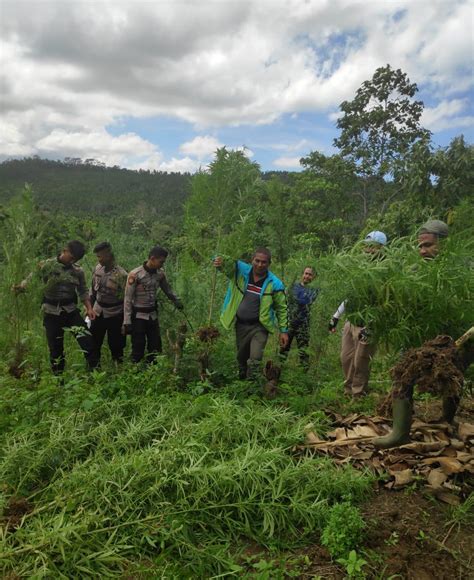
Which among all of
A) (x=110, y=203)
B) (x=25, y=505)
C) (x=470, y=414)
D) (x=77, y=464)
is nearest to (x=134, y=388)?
(x=77, y=464)

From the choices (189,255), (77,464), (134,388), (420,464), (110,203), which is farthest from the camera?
(110,203)

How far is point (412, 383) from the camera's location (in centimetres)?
260

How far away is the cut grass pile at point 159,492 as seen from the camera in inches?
95.1

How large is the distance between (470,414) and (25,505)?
422cm

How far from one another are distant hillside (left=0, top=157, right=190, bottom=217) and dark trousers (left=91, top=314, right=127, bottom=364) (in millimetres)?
59589

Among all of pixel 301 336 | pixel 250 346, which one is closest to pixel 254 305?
pixel 250 346

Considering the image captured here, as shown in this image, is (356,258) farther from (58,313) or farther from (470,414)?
(58,313)

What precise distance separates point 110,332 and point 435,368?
13.2ft

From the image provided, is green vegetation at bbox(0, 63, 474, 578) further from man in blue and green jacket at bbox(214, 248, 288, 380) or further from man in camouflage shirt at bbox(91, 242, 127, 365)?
man in camouflage shirt at bbox(91, 242, 127, 365)

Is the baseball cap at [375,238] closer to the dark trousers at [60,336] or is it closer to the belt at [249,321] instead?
the belt at [249,321]

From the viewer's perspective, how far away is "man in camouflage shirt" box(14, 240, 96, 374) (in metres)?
4.96

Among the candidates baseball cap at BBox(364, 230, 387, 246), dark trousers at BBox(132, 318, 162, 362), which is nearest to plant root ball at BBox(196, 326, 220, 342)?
dark trousers at BBox(132, 318, 162, 362)

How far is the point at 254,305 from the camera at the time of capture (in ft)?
16.1

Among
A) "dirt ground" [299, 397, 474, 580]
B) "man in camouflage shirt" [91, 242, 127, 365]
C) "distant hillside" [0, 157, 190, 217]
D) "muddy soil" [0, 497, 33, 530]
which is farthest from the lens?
"distant hillside" [0, 157, 190, 217]
